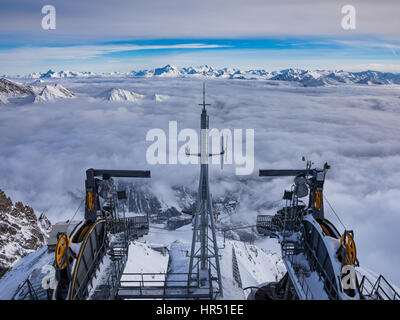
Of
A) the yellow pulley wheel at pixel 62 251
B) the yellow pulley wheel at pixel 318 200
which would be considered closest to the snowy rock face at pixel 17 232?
the yellow pulley wheel at pixel 62 251

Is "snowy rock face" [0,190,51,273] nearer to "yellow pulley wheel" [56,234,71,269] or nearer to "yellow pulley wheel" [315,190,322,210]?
"yellow pulley wheel" [56,234,71,269]

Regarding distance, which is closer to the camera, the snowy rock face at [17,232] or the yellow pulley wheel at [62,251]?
the yellow pulley wheel at [62,251]

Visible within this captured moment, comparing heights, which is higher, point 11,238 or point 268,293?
point 11,238

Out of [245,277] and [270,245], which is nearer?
[245,277]

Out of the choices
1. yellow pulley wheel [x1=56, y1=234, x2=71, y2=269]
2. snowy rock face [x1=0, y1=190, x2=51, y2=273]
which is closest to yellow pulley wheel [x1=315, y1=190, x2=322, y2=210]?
yellow pulley wheel [x1=56, y1=234, x2=71, y2=269]

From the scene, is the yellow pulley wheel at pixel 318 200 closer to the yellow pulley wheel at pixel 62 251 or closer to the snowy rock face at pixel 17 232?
the yellow pulley wheel at pixel 62 251

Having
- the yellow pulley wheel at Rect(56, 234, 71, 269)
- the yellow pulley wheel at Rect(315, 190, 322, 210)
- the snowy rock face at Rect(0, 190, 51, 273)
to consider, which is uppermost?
the snowy rock face at Rect(0, 190, 51, 273)
